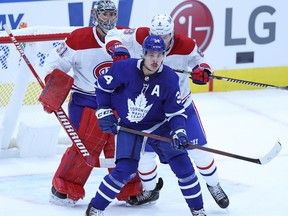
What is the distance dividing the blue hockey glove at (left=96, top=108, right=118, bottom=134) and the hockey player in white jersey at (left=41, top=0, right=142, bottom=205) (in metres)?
0.41

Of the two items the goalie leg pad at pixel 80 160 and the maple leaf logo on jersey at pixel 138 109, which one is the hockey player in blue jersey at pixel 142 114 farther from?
the goalie leg pad at pixel 80 160

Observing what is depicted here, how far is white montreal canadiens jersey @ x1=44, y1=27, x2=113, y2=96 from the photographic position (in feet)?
15.5

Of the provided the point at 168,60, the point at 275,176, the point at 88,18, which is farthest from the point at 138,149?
the point at 88,18

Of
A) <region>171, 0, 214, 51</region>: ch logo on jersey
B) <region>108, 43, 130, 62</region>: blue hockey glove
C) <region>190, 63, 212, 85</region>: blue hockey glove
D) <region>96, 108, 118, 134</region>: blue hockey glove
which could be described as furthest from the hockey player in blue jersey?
<region>171, 0, 214, 51</region>: ch logo on jersey

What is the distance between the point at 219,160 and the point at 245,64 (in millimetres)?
1930

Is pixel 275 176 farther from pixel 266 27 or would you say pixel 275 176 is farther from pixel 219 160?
pixel 266 27

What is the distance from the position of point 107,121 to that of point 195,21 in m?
3.06

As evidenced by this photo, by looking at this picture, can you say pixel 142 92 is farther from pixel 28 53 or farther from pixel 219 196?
pixel 28 53

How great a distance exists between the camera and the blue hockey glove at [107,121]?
14.2 feet

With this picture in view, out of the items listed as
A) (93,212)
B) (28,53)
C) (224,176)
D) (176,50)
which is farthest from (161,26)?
(28,53)

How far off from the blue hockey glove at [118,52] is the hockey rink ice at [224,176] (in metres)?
0.78

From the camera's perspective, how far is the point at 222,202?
185 inches

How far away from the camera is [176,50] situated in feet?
15.3

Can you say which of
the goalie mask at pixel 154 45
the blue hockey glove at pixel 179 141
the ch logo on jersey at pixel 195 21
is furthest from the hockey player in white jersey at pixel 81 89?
the ch logo on jersey at pixel 195 21
